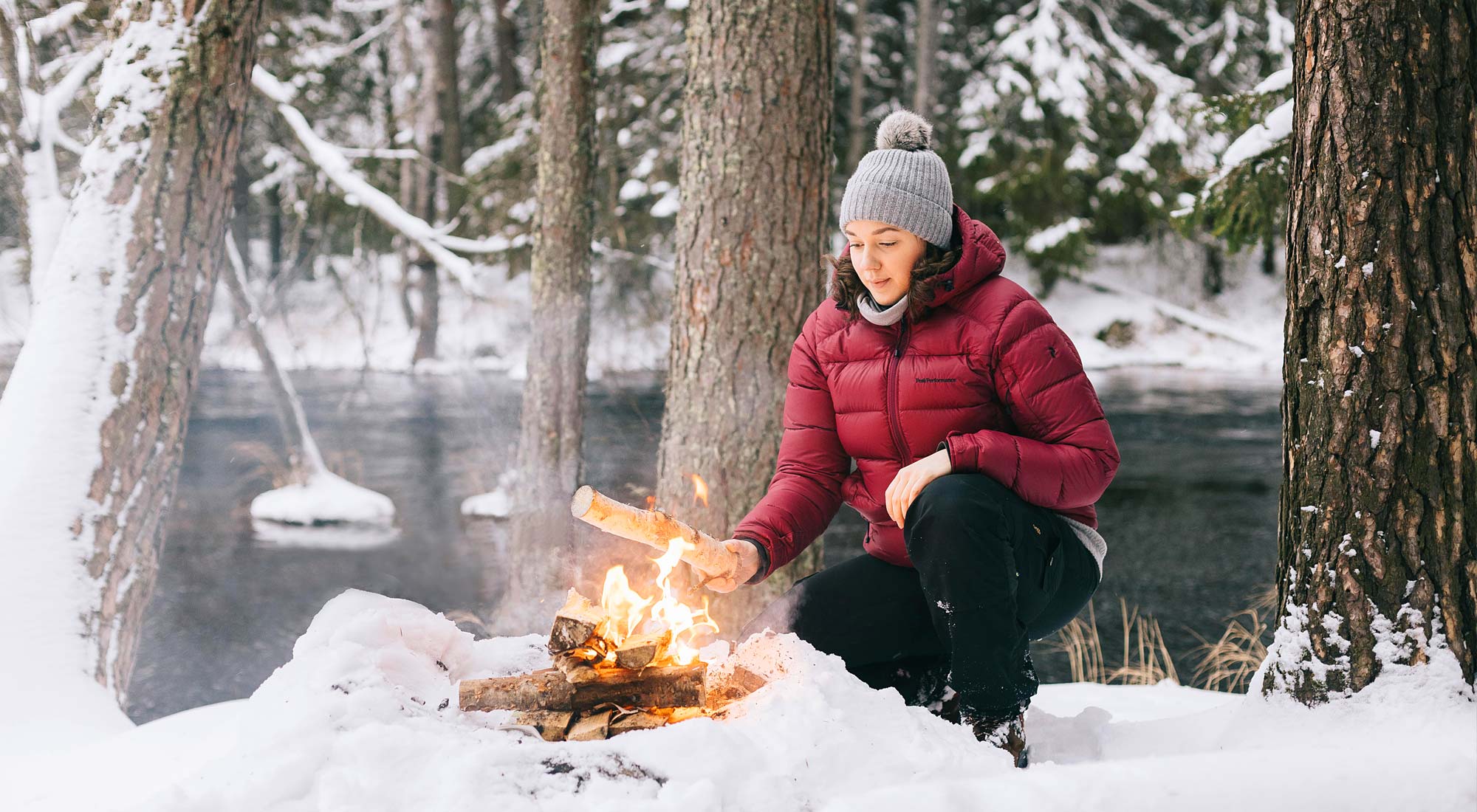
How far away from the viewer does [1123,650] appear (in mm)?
5918

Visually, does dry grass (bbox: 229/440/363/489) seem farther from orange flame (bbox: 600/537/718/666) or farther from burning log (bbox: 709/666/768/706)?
burning log (bbox: 709/666/768/706)

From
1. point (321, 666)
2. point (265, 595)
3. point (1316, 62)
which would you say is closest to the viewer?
point (321, 666)

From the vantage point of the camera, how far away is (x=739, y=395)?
3.46 meters

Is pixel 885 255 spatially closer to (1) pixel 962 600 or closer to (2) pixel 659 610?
(1) pixel 962 600

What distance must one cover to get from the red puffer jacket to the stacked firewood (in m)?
0.43

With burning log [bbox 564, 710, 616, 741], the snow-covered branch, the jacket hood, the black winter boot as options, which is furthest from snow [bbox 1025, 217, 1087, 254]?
burning log [bbox 564, 710, 616, 741]

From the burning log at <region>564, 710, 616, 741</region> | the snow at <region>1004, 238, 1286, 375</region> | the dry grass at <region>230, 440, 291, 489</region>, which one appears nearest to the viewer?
the burning log at <region>564, 710, 616, 741</region>

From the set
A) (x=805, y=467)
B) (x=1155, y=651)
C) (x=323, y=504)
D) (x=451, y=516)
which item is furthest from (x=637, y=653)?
(x=323, y=504)

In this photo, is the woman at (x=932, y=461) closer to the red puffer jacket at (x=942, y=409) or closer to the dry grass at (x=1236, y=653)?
the red puffer jacket at (x=942, y=409)

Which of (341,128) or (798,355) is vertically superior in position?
→ (341,128)

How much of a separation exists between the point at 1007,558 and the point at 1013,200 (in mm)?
16152

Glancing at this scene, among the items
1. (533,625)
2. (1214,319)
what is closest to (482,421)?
(533,625)

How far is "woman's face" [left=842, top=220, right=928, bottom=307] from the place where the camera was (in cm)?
242

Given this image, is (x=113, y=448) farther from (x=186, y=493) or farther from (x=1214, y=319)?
(x=1214, y=319)
